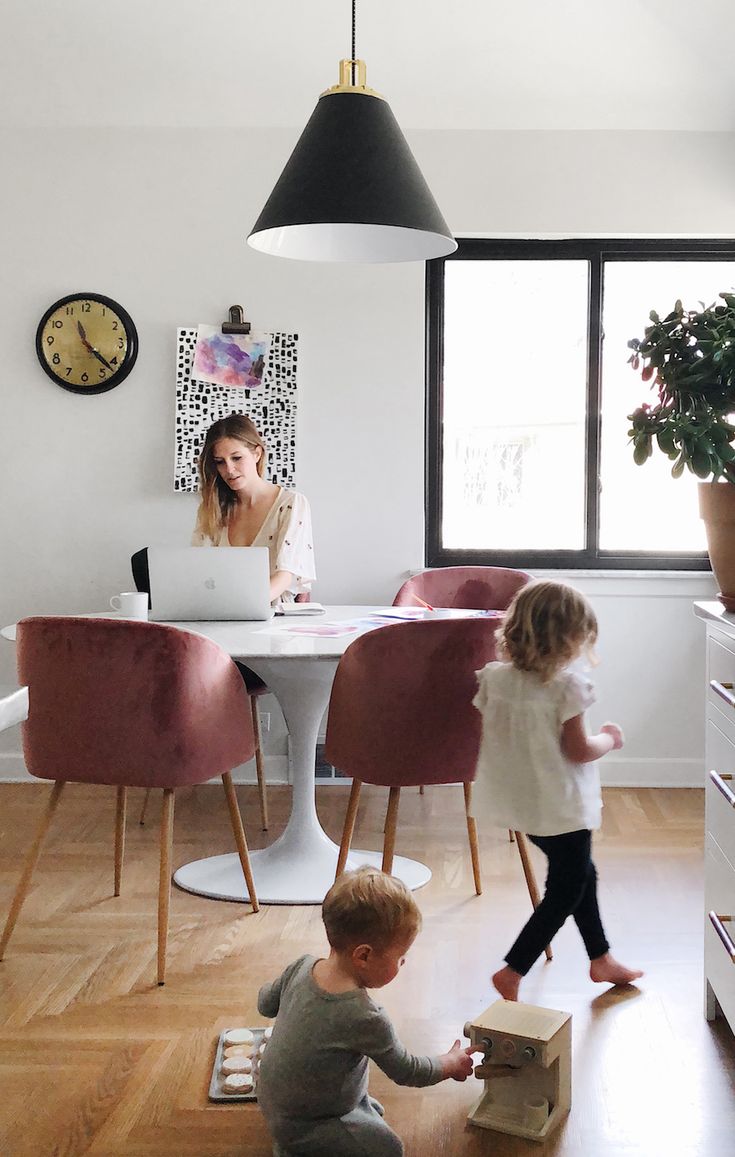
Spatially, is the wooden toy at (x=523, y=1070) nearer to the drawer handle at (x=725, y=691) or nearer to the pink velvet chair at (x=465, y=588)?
the drawer handle at (x=725, y=691)

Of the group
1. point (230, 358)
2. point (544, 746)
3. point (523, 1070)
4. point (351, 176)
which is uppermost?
point (351, 176)

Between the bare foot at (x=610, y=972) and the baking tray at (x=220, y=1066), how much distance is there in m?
0.73

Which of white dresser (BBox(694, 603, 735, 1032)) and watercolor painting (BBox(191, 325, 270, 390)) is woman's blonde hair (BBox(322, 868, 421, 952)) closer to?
white dresser (BBox(694, 603, 735, 1032))

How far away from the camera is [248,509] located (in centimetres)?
389

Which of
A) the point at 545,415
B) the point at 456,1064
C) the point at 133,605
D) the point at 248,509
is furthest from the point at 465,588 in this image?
the point at 456,1064

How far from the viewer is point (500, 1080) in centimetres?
A: 207

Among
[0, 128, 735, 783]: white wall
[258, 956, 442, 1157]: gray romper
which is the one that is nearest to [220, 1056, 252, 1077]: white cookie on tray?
[258, 956, 442, 1157]: gray romper

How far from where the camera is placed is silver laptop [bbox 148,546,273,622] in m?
3.25

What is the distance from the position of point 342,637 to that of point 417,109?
2.19m

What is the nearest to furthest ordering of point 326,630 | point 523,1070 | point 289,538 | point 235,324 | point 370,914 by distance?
point 370,914 → point 523,1070 → point 326,630 → point 289,538 → point 235,324

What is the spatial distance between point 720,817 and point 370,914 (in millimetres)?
855

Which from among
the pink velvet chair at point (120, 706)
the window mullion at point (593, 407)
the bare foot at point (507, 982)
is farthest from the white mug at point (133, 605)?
the window mullion at point (593, 407)

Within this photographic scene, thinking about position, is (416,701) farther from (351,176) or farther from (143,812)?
(143,812)

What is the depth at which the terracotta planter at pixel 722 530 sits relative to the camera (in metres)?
2.30
